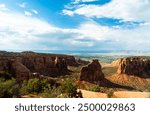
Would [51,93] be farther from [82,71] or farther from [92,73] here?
[92,73]

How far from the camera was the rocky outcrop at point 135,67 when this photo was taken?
107 metres

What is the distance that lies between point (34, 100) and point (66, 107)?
5.08 ft

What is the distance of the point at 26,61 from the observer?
295 ft

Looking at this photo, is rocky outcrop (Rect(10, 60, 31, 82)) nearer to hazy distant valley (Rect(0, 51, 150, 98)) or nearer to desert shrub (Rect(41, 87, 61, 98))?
hazy distant valley (Rect(0, 51, 150, 98))

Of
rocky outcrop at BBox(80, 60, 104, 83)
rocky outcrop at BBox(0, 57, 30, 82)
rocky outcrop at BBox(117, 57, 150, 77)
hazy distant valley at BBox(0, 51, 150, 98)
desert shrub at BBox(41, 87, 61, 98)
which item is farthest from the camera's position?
rocky outcrop at BBox(117, 57, 150, 77)

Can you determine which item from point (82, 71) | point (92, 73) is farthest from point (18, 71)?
point (92, 73)

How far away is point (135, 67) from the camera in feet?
361

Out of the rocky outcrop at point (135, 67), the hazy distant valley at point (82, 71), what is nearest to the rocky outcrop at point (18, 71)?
the hazy distant valley at point (82, 71)

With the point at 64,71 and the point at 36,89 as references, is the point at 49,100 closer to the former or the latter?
the point at 36,89

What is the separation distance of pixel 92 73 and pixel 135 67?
32.7 m

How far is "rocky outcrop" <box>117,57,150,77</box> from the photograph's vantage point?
107 metres

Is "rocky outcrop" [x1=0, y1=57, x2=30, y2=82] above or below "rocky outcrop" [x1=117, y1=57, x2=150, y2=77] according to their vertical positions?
above

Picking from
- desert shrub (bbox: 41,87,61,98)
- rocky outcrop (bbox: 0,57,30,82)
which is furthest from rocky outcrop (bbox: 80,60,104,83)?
desert shrub (bbox: 41,87,61,98)

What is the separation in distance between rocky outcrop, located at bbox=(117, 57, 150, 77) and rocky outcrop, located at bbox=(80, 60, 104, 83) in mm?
25154
